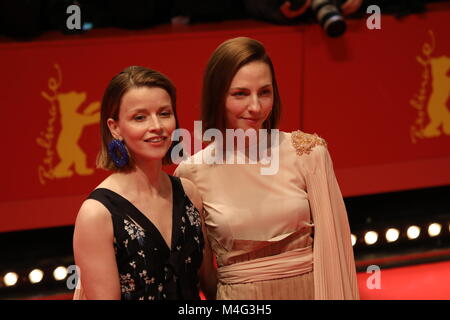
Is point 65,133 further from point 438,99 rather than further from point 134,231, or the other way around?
point 438,99

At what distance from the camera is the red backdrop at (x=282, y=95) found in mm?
3459

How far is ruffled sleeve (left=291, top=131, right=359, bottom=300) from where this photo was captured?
225cm

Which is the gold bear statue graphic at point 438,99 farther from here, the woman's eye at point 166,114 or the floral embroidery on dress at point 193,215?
the woman's eye at point 166,114

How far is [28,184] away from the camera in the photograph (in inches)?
138

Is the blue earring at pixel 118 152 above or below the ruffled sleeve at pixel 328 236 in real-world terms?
above

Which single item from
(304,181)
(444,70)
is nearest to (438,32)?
(444,70)

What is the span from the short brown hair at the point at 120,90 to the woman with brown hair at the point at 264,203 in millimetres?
224

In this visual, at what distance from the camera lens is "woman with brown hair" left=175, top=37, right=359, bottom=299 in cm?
143

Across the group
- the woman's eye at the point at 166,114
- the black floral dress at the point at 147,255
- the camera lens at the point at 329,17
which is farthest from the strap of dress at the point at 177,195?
the camera lens at the point at 329,17

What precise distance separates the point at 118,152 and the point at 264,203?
477 mm

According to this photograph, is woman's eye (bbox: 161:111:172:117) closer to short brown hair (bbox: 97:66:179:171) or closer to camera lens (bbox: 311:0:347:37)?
short brown hair (bbox: 97:66:179:171)

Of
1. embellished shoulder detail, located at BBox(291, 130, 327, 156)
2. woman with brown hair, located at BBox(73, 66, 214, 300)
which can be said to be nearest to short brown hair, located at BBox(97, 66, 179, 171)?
woman with brown hair, located at BBox(73, 66, 214, 300)

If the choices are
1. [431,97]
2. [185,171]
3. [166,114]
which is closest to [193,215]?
[185,171]

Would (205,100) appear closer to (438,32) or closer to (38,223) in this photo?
(38,223)
